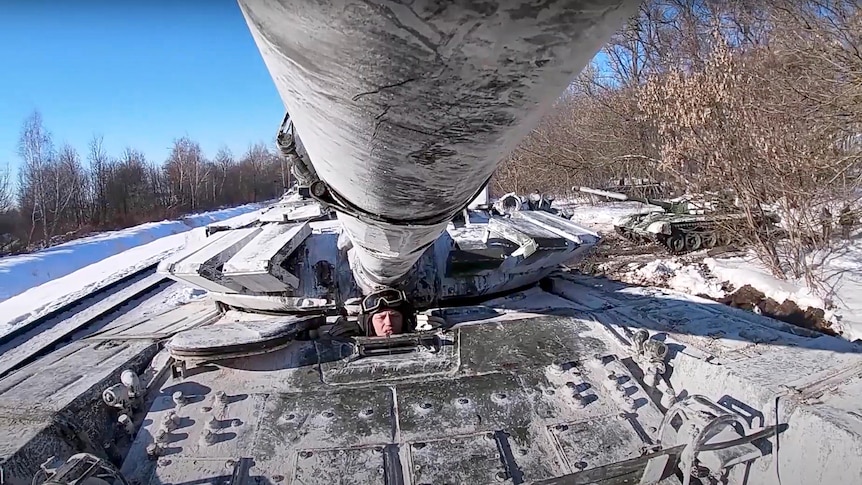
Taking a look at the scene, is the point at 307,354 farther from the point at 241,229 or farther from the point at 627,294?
the point at 627,294

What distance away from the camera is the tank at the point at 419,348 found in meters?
0.77

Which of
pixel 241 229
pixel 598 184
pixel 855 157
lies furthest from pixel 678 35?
pixel 241 229

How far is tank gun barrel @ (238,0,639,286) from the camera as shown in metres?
0.66

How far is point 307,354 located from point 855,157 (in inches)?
372

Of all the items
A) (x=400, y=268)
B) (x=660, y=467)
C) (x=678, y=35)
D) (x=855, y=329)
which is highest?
(x=678, y=35)

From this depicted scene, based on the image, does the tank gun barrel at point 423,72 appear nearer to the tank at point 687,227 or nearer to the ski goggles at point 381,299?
the ski goggles at point 381,299

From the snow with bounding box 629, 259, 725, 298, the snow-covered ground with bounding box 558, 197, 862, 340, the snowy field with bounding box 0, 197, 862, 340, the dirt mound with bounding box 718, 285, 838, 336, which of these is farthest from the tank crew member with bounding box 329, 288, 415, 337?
the snow with bounding box 629, 259, 725, 298

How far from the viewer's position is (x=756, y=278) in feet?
30.4

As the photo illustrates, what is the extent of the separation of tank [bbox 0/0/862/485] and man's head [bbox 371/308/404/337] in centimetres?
4

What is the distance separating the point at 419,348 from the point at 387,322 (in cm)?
34

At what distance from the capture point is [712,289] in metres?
9.08

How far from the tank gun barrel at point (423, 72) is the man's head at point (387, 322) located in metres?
2.54

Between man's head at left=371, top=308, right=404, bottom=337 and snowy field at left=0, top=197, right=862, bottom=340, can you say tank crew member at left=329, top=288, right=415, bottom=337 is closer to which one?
man's head at left=371, top=308, right=404, bottom=337

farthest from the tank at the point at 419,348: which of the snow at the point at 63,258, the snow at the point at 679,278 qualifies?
the snow at the point at 63,258
